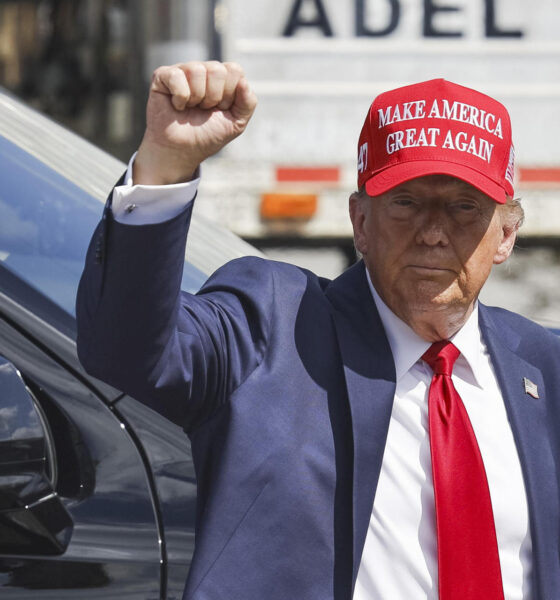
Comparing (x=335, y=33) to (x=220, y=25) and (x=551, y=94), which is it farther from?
(x=551, y=94)

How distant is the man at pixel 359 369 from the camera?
5.05ft

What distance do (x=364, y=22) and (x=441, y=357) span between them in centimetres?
397

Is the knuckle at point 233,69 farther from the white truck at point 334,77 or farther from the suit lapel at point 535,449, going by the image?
the white truck at point 334,77

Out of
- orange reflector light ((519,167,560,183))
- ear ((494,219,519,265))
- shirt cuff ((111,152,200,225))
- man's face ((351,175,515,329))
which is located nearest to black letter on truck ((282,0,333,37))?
orange reflector light ((519,167,560,183))

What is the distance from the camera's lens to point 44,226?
2.10m

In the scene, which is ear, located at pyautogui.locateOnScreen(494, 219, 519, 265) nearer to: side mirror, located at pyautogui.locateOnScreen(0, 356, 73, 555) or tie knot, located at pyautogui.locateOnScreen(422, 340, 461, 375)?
tie knot, located at pyautogui.locateOnScreen(422, 340, 461, 375)

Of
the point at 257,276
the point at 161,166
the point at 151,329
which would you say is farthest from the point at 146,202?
the point at 257,276

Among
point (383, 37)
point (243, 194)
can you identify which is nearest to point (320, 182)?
point (243, 194)

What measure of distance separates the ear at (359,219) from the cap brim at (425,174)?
106 millimetres

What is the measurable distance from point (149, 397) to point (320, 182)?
4.18 m

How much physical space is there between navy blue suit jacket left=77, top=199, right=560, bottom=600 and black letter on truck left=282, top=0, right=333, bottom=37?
394cm

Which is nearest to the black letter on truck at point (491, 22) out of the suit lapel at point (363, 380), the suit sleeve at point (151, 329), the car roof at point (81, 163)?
the car roof at point (81, 163)

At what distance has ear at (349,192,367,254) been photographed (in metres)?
1.95

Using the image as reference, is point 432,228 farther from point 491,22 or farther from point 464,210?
point 491,22
